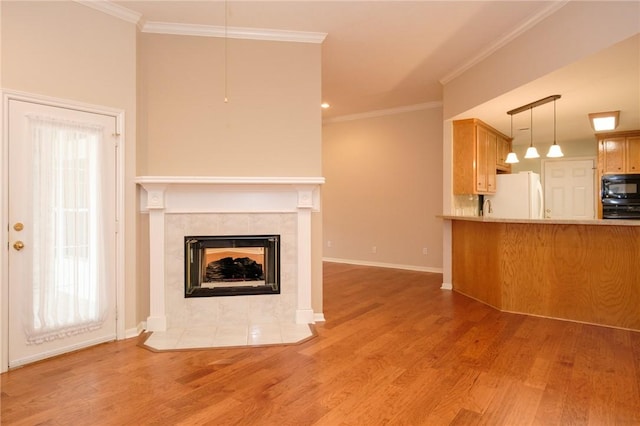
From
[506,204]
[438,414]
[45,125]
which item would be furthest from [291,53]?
[506,204]

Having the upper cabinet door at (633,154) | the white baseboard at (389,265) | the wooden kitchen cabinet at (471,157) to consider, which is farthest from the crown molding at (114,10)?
the upper cabinet door at (633,154)

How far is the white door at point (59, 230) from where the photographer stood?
2.63m

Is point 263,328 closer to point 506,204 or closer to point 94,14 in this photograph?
point 94,14

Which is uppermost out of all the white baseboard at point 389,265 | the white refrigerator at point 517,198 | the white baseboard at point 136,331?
the white refrigerator at point 517,198

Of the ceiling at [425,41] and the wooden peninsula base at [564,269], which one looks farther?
the wooden peninsula base at [564,269]

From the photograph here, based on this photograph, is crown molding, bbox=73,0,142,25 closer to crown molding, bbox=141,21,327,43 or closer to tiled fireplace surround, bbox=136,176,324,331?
crown molding, bbox=141,21,327,43

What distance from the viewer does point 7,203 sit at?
258 centimetres

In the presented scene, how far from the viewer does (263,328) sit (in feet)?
11.2

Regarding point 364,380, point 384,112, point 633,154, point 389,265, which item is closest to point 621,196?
point 633,154

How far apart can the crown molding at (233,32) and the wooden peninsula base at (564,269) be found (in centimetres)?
279

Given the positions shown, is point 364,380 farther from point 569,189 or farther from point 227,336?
point 569,189

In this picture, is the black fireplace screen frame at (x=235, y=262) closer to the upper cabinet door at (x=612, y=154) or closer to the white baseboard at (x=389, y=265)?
the white baseboard at (x=389, y=265)

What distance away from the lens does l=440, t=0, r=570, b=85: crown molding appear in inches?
120

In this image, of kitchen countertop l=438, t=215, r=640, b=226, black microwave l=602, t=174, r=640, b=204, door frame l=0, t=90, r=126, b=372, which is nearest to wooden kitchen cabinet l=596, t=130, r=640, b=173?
black microwave l=602, t=174, r=640, b=204
